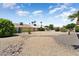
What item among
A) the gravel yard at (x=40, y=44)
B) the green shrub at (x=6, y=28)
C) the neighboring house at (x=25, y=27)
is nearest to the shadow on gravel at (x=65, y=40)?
the gravel yard at (x=40, y=44)

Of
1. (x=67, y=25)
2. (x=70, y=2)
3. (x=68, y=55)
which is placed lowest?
(x=68, y=55)

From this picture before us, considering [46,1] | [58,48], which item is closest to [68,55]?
[58,48]

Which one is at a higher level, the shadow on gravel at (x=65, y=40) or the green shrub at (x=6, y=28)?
the green shrub at (x=6, y=28)

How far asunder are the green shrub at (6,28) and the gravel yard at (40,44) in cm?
22

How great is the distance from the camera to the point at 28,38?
935 centimetres

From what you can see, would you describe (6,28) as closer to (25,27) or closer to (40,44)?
(25,27)

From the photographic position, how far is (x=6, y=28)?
9602 mm

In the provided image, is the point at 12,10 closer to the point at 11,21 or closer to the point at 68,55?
the point at 11,21

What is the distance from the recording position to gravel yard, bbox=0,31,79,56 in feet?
28.2

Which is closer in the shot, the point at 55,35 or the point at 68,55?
the point at 68,55

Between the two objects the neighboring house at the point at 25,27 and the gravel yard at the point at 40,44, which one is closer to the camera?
the gravel yard at the point at 40,44

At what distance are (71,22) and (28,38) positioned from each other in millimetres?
1452

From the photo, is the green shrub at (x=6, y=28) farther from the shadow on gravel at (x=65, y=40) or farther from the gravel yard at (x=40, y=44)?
the shadow on gravel at (x=65, y=40)

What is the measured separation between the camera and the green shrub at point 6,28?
9117mm
